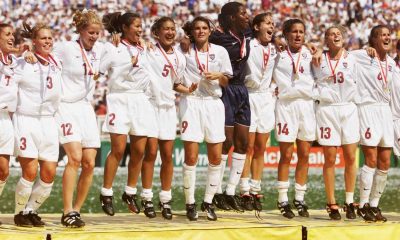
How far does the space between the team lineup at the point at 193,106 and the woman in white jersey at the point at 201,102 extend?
0.01m

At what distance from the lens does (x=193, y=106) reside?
1175 centimetres

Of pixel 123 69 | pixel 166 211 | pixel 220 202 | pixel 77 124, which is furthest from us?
pixel 220 202

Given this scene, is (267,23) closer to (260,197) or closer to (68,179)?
(260,197)

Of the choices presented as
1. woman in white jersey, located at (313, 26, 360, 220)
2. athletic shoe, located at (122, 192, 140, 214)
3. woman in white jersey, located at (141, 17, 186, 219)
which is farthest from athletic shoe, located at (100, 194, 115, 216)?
woman in white jersey, located at (313, 26, 360, 220)

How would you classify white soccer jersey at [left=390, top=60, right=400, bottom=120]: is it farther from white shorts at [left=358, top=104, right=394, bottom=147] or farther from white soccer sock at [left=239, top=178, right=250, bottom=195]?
white soccer sock at [left=239, top=178, right=250, bottom=195]

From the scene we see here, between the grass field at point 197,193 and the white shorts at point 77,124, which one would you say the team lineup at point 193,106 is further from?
the grass field at point 197,193

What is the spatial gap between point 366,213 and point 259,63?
2186 mm

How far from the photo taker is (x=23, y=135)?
10258 millimetres

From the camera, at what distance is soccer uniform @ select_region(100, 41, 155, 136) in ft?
37.1

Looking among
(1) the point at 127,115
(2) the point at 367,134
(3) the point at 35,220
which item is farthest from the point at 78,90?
(2) the point at 367,134

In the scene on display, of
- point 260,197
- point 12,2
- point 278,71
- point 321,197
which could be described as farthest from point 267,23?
point 12,2

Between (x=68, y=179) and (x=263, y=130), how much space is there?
124 inches

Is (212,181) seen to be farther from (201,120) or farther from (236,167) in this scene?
(201,120)

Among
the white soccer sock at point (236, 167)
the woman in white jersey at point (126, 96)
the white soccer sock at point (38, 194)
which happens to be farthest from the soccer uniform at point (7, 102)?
the white soccer sock at point (236, 167)
